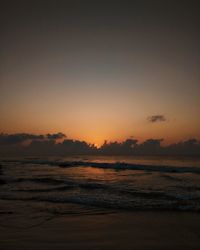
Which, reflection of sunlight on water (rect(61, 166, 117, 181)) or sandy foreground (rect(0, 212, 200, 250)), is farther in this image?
reflection of sunlight on water (rect(61, 166, 117, 181))

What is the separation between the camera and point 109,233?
6.96 metres

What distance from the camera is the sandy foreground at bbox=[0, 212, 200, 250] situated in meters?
5.99

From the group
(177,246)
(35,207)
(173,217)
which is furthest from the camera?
(35,207)

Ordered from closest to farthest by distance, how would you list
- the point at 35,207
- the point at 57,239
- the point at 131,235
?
the point at 57,239
the point at 131,235
the point at 35,207

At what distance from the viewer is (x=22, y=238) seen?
635 cm

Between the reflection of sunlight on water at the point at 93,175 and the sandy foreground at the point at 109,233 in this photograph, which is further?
the reflection of sunlight on water at the point at 93,175

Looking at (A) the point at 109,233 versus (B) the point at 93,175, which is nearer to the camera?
(A) the point at 109,233

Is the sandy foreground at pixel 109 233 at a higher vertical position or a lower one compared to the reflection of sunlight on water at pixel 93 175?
lower

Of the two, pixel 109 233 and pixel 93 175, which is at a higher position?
pixel 93 175

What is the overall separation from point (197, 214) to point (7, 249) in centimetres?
610

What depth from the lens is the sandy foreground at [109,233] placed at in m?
5.99

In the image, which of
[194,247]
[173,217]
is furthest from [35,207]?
[194,247]

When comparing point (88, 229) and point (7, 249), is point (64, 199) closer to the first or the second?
point (88, 229)

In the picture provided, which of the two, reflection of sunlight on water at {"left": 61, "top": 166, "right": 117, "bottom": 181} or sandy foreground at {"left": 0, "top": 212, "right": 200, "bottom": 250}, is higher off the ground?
reflection of sunlight on water at {"left": 61, "top": 166, "right": 117, "bottom": 181}
